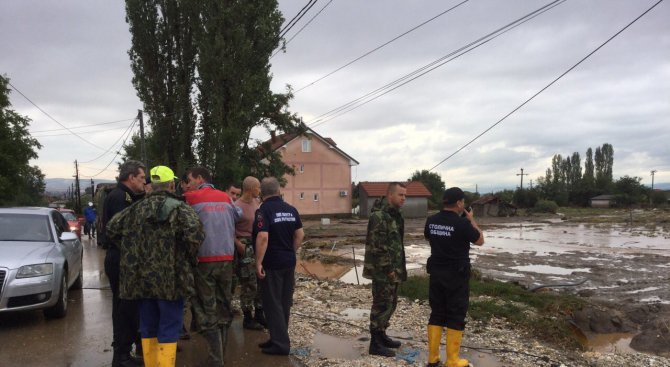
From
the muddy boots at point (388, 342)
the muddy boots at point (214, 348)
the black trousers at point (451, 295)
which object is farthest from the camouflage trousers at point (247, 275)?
the black trousers at point (451, 295)

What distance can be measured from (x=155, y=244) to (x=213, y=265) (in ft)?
2.43

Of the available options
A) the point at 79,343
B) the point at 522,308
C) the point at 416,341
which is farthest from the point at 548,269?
the point at 79,343

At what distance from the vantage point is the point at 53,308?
6418mm

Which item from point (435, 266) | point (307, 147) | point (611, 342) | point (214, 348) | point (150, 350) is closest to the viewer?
point (150, 350)

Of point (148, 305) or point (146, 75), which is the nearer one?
point (148, 305)

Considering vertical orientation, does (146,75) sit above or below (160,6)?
below

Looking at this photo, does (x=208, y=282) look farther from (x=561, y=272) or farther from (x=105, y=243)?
(x=561, y=272)

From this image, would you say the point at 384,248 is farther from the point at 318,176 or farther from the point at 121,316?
the point at 318,176

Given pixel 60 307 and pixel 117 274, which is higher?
pixel 117 274

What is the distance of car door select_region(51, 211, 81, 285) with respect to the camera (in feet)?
23.3

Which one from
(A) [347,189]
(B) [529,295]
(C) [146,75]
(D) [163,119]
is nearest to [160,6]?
(C) [146,75]

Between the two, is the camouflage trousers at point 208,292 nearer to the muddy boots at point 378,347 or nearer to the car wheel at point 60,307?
the muddy boots at point 378,347

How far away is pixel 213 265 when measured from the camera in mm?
4547

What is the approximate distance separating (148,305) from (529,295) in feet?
25.6
